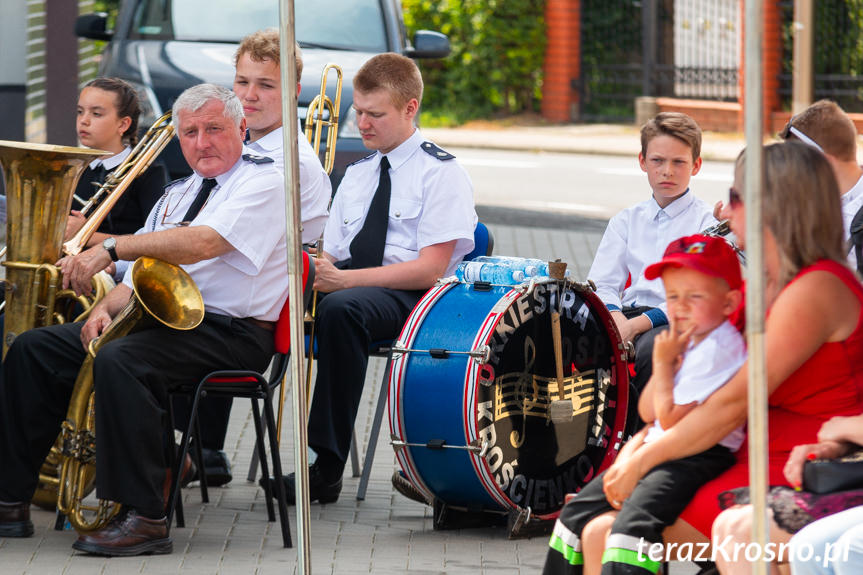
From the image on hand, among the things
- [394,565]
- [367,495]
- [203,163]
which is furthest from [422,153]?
[394,565]

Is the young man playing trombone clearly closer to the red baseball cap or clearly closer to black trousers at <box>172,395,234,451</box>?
black trousers at <box>172,395,234,451</box>

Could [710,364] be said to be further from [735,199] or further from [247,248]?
[247,248]

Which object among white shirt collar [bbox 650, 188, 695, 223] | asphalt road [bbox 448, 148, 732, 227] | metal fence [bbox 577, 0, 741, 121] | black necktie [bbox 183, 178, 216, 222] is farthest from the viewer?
metal fence [bbox 577, 0, 741, 121]

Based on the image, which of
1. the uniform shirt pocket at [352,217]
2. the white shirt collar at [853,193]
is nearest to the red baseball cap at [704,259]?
the white shirt collar at [853,193]

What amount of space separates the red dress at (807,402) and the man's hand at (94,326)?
214 centimetres

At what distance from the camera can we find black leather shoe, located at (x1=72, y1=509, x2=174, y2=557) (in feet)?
13.9

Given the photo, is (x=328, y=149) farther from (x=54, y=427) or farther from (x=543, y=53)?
(x=543, y=53)

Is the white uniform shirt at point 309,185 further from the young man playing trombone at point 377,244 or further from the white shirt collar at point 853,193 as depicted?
the white shirt collar at point 853,193

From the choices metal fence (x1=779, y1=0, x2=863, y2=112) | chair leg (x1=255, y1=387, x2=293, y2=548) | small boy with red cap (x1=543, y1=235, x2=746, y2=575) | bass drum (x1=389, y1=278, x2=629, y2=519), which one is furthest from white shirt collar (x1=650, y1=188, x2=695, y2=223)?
metal fence (x1=779, y1=0, x2=863, y2=112)

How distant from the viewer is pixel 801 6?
641 inches

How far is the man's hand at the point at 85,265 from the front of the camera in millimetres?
4445

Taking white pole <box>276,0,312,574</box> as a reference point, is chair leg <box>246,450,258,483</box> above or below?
below

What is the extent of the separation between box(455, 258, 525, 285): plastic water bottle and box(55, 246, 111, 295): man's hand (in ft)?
3.82

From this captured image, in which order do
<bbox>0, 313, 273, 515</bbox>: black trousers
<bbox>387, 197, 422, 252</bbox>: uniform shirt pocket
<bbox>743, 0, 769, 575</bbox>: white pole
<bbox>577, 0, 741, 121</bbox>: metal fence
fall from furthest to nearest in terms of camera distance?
<bbox>577, 0, 741, 121</bbox>: metal fence, <bbox>387, 197, 422, 252</bbox>: uniform shirt pocket, <bbox>0, 313, 273, 515</bbox>: black trousers, <bbox>743, 0, 769, 575</bbox>: white pole
